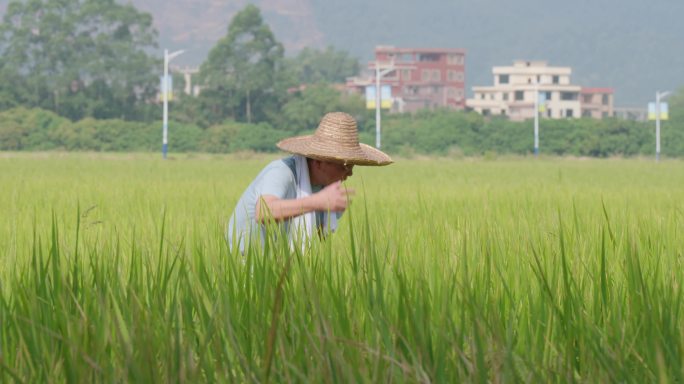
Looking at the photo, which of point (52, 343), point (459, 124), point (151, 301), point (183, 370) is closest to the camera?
point (183, 370)

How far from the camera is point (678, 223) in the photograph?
536 centimetres

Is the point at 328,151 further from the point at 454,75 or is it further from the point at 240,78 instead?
the point at 454,75

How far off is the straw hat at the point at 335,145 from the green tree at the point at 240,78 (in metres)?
55.8

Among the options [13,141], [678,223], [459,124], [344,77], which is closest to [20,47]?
[13,141]

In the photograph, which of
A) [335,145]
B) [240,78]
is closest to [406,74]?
[240,78]

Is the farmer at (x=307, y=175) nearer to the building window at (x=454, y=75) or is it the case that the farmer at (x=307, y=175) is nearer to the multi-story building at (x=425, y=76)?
the multi-story building at (x=425, y=76)

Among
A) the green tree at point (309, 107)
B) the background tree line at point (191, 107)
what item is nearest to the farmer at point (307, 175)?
the background tree line at point (191, 107)

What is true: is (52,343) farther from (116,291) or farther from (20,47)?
(20,47)

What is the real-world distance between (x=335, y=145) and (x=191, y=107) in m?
55.7

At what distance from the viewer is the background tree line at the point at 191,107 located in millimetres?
52219

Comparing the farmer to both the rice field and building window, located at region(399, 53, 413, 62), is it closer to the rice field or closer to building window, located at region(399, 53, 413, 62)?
the rice field

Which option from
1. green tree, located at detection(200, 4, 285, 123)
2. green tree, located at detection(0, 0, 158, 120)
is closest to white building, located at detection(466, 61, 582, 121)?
green tree, located at detection(0, 0, 158, 120)

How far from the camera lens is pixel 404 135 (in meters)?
57.5

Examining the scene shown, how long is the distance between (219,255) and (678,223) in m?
2.52
